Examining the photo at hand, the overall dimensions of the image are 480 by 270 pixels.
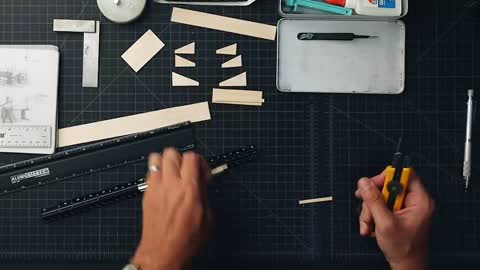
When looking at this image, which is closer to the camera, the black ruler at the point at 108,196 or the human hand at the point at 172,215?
the human hand at the point at 172,215

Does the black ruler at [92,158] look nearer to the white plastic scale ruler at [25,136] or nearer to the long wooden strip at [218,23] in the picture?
the white plastic scale ruler at [25,136]

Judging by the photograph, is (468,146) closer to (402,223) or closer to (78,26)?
(402,223)

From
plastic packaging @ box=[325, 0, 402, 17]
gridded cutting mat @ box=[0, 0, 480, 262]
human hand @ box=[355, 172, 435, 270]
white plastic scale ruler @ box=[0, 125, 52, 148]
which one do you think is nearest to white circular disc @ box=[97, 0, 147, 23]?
gridded cutting mat @ box=[0, 0, 480, 262]

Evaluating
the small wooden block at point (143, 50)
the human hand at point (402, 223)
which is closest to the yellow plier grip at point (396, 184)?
the human hand at point (402, 223)

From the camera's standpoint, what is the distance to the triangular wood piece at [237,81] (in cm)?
96

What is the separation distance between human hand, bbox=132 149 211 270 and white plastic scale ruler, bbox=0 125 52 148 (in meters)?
0.25

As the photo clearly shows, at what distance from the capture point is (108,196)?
943 mm

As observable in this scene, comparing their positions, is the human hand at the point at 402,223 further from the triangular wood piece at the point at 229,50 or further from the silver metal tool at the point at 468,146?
the triangular wood piece at the point at 229,50

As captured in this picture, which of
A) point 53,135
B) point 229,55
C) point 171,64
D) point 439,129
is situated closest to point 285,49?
point 229,55

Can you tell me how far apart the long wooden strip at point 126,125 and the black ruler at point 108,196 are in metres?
0.09

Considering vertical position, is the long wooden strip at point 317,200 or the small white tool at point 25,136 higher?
the small white tool at point 25,136

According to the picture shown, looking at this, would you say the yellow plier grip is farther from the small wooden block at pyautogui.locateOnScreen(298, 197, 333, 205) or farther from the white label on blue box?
the white label on blue box

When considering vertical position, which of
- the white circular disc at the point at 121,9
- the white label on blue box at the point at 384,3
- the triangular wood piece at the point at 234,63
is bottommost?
the triangular wood piece at the point at 234,63

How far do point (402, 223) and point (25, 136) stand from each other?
2.26 ft
